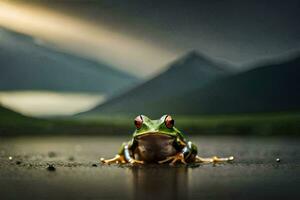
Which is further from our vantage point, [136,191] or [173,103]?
[173,103]

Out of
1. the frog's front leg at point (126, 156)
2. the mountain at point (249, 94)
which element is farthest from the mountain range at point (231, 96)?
the frog's front leg at point (126, 156)

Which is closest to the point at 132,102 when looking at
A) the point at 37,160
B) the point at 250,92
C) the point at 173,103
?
the point at 173,103

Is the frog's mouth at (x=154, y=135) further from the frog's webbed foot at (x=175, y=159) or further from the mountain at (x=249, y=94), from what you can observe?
the mountain at (x=249, y=94)

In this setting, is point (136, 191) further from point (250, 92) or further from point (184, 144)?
point (250, 92)

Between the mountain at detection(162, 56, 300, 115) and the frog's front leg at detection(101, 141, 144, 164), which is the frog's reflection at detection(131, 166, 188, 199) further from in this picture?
the mountain at detection(162, 56, 300, 115)

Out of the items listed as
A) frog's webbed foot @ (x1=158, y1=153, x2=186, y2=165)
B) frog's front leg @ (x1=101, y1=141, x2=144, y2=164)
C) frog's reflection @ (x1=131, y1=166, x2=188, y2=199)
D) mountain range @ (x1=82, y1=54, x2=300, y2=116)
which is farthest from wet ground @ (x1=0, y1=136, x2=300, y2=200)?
mountain range @ (x1=82, y1=54, x2=300, y2=116)

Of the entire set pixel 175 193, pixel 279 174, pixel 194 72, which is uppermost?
pixel 194 72
